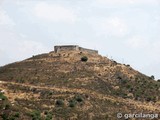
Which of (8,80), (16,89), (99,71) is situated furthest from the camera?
(99,71)

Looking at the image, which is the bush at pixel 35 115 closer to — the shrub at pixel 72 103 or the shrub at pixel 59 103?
the shrub at pixel 59 103

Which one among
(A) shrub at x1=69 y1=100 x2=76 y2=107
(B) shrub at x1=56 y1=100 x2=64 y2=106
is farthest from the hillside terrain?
(B) shrub at x1=56 y1=100 x2=64 y2=106

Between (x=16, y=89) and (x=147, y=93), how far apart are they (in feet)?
106

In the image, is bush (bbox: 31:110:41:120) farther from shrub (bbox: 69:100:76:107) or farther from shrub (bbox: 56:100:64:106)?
shrub (bbox: 69:100:76:107)

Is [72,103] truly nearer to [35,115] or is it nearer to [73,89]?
[73,89]

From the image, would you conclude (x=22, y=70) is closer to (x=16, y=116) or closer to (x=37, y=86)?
(x=37, y=86)

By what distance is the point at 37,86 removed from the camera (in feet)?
357

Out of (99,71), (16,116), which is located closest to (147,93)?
(99,71)

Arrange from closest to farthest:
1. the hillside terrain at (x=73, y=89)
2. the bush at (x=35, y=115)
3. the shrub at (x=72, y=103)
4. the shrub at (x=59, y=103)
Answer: the bush at (x=35, y=115) → the hillside terrain at (x=73, y=89) → the shrub at (x=59, y=103) → the shrub at (x=72, y=103)

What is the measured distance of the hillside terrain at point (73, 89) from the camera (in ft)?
307

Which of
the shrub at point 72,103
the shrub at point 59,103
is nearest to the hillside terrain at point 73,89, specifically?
the shrub at point 72,103

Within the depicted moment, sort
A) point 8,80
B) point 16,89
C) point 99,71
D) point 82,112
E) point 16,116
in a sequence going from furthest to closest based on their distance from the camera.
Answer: point 99,71 → point 8,80 → point 16,89 → point 82,112 → point 16,116

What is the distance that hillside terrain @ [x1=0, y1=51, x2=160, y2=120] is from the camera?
93688 millimetres

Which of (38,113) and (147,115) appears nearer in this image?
(38,113)
